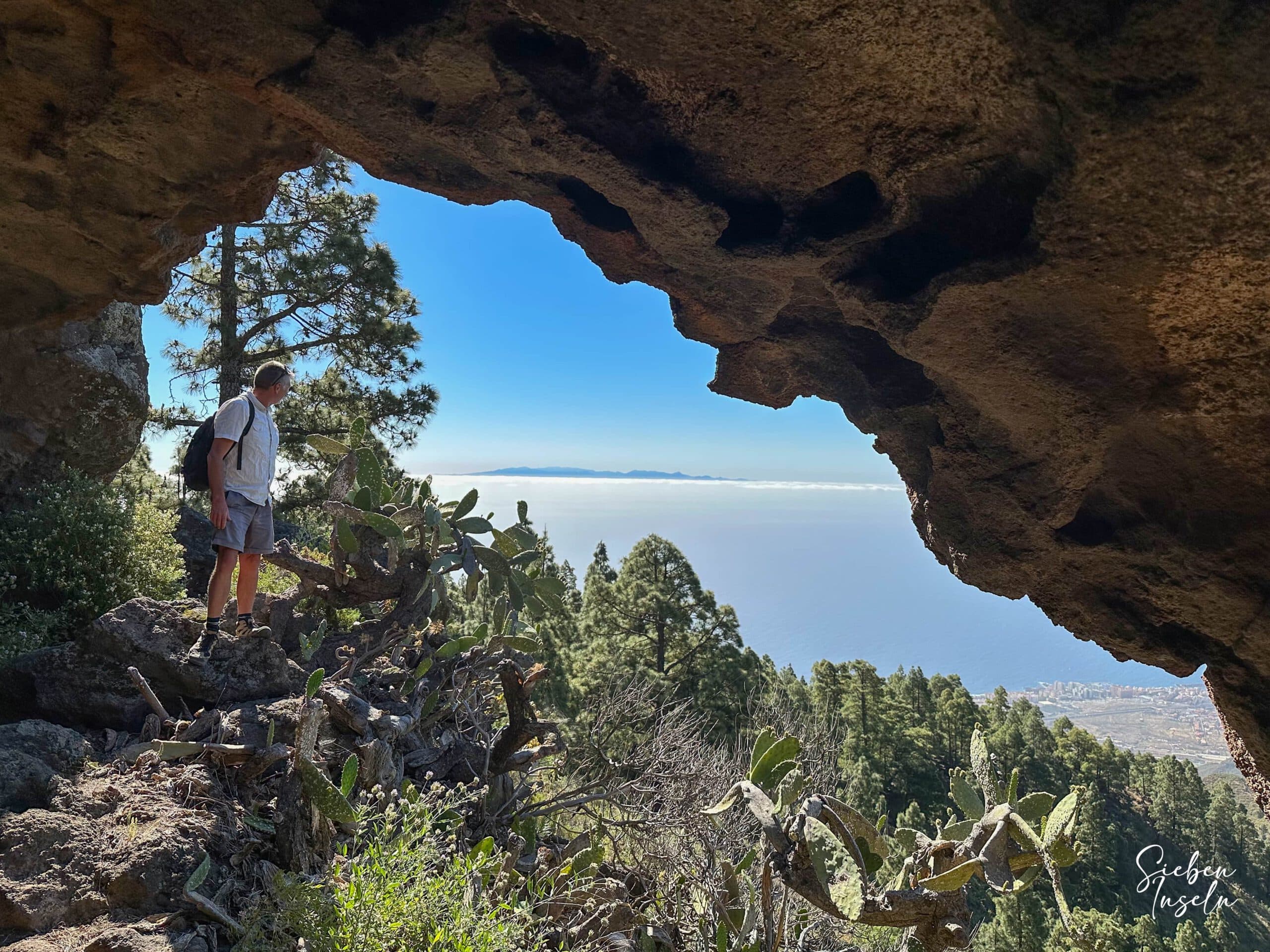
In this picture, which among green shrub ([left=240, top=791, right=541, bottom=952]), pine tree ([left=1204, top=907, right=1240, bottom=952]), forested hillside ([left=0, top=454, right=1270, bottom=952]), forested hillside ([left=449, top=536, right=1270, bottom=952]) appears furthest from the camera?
forested hillside ([left=449, top=536, right=1270, bottom=952])

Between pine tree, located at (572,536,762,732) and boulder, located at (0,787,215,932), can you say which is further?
pine tree, located at (572,536,762,732)

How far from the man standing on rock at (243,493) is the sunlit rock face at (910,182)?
1.46 metres

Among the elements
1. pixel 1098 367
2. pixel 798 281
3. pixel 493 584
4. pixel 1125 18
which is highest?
pixel 798 281

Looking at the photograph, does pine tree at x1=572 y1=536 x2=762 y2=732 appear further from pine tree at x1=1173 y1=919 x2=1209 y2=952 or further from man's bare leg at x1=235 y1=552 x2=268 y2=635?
man's bare leg at x1=235 y1=552 x2=268 y2=635

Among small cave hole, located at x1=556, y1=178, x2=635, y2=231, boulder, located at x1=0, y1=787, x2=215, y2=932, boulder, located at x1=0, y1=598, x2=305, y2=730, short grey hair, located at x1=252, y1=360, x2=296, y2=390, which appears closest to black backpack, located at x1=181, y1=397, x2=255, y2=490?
short grey hair, located at x1=252, y1=360, x2=296, y2=390

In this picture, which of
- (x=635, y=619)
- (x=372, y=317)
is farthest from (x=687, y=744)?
(x=635, y=619)

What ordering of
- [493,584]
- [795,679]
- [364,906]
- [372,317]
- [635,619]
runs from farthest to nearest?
1. [795,679]
2. [635,619]
3. [372,317]
4. [493,584]
5. [364,906]

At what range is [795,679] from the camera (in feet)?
72.8

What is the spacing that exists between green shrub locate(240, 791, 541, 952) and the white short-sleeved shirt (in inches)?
94.2

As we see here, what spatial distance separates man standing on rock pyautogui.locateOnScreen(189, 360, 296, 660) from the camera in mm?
4016

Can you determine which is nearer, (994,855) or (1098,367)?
(994,855)

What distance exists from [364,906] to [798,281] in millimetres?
4453

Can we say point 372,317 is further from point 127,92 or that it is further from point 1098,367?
point 1098,367

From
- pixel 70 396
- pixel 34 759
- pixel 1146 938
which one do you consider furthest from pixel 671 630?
pixel 34 759
